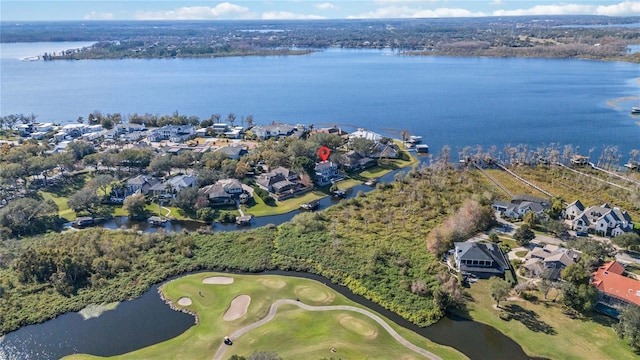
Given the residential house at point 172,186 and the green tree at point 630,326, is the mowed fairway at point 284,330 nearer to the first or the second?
the green tree at point 630,326

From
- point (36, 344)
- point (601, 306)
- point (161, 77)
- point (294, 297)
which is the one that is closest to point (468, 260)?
point (601, 306)

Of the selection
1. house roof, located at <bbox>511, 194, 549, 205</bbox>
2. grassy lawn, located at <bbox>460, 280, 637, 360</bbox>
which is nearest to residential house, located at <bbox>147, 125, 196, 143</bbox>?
house roof, located at <bbox>511, 194, 549, 205</bbox>

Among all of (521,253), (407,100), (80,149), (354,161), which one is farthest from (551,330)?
(407,100)

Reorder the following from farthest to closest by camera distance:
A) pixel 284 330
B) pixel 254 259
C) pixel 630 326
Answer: pixel 254 259, pixel 284 330, pixel 630 326

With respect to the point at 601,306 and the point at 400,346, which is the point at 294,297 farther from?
the point at 601,306

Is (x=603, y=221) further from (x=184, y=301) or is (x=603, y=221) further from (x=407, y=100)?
(x=407, y=100)

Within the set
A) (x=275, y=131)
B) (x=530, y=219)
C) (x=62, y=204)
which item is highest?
(x=275, y=131)
